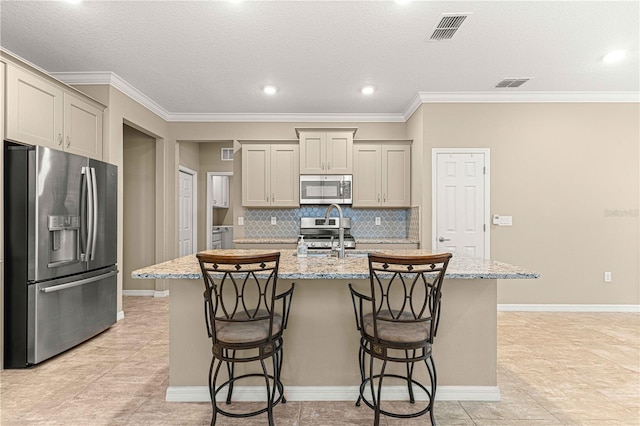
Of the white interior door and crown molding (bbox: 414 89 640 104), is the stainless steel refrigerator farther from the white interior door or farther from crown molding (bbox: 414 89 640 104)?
crown molding (bbox: 414 89 640 104)

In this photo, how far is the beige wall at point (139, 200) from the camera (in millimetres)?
5355

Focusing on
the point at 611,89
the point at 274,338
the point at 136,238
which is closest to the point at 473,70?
the point at 611,89

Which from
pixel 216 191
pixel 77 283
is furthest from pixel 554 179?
pixel 216 191

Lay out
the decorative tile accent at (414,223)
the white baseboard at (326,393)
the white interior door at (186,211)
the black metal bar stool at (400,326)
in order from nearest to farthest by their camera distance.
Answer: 1. the black metal bar stool at (400,326)
2. the white baseboard at (326,393)
3. the decorative tile accent at (414,223)
4. the white interior door at (186,211)

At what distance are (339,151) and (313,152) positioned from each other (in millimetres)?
375

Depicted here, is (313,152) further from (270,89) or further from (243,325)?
(243,325)

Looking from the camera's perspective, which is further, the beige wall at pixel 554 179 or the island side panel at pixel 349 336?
the beige wall at pixel 554 179

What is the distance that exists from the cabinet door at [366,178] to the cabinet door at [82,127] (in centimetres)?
325

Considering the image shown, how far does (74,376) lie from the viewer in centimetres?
276

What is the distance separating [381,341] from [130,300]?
443 centimetres

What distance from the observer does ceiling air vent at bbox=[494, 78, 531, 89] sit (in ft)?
13.4

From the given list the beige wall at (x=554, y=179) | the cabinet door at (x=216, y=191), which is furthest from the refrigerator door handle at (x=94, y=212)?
the cabinet door at (x=216, y=191)

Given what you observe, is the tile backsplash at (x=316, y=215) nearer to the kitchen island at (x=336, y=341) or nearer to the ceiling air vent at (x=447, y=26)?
the ceiling air vent at (x=447, y=26)

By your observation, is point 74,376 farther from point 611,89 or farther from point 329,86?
point 611,89
